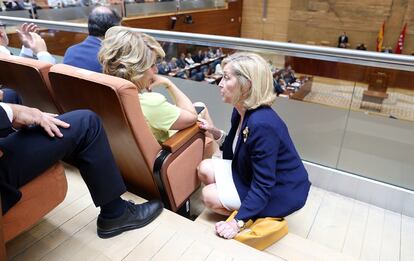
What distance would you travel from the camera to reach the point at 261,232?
142 cm

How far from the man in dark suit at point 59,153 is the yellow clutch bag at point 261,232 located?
53cm

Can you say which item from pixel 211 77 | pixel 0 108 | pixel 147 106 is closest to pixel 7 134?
pixel 0 108

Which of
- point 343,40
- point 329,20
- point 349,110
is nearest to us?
point 349,110

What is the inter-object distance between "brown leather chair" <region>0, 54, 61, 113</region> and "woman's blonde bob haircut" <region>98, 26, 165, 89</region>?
310 millimetres

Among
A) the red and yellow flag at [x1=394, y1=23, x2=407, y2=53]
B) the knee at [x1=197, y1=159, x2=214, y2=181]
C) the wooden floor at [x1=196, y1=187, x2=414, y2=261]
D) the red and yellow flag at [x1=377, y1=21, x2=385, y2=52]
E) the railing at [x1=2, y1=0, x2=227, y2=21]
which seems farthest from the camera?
the red and yellow flag at [x1=377, y1=21, x2=385, y2=52]

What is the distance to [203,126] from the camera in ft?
5.69

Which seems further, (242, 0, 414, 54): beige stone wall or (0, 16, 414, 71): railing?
(242, 0, 414, 54): beige stone wall

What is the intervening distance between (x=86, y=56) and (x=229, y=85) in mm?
1011

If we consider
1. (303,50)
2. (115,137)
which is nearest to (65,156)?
(115,137)

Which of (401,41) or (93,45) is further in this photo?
(401,41)

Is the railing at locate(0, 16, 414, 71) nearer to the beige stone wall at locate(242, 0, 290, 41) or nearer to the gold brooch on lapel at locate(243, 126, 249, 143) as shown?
the gold brooch on lapel at locate(243, 126, 249, 143)

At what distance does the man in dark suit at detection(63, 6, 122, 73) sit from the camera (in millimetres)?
1901

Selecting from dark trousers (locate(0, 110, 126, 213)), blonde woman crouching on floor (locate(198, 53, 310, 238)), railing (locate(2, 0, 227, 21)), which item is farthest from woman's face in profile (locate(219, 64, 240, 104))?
railing (locate(2, 0, 227, 21))

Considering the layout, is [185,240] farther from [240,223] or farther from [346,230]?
[346,230]
